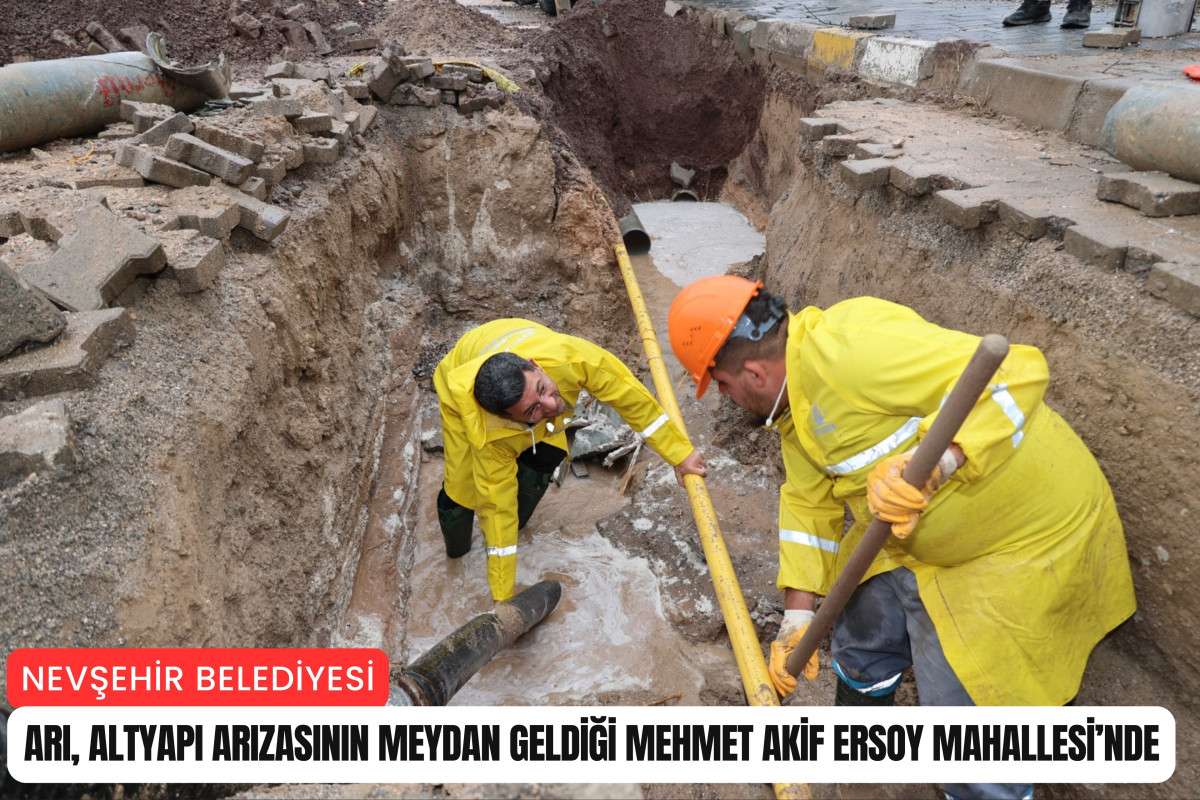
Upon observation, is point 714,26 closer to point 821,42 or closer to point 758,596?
point 821,42

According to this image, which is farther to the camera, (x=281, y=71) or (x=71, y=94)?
(x=281, y=71)

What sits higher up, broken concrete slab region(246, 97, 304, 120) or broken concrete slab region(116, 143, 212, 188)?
broken concrete slab region(246, 97, 304, 120)

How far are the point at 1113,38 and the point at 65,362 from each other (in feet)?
21.6

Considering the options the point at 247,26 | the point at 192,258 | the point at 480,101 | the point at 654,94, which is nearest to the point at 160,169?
the point at 192,258

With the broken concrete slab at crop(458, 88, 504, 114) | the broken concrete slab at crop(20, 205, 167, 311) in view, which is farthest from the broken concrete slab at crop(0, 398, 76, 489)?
the broken concrete slab at crop(458, 88, 504, 114)

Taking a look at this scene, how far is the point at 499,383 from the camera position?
10.4ft

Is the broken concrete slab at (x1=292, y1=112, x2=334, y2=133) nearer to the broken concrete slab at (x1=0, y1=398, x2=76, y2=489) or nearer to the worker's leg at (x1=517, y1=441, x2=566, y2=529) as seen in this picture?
the worker's leg at (x1=517, y1=441, x2=566, y2=529)

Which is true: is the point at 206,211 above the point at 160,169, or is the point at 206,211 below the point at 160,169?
below

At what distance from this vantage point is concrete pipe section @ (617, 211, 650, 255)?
8.41 metres

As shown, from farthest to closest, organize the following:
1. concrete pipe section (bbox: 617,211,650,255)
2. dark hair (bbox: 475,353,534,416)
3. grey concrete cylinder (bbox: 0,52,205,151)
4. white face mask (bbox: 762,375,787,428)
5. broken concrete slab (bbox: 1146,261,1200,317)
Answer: concrete pipe section (bbox: 617,211,650,255), grey concrete cylinder (bbox: 0,52,205,151), dark hair (bbox: 475,353,534,416), white face mask (bbox: 762,375,787,428), broken concrete slab (bbox: 1146,261,1200,317)

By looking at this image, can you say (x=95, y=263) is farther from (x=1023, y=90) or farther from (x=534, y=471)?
(x=1023, y=90)

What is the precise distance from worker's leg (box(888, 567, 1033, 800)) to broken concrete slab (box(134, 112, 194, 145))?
14.8 feet

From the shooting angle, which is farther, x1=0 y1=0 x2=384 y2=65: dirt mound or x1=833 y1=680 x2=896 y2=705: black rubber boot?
x1=0 y1=0 x2=384 y2=65: dirt mound

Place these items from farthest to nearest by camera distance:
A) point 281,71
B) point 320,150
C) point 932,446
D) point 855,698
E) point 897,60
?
point 281,71, point 897,60, point 320,150, point 855,698, point 932,446
